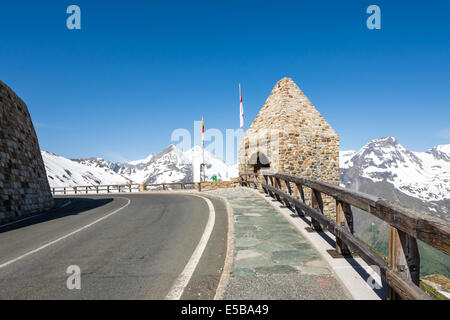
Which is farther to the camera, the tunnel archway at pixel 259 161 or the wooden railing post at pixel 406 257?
the tunnel archway at pixel 259 161

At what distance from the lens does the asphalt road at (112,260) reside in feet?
11.9

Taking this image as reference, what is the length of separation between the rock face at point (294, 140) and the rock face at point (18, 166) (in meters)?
14.1

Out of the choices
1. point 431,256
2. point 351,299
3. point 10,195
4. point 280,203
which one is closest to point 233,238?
point 351,299

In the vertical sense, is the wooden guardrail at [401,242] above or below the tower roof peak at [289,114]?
below

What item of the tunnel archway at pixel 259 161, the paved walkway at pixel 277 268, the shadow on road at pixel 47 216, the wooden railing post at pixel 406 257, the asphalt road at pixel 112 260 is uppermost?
the tunnel archway at pixel 259 161

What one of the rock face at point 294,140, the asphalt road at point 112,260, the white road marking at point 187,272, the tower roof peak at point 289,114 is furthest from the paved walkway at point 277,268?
the tower roof peak at point 289,114

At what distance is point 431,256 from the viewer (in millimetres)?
167375

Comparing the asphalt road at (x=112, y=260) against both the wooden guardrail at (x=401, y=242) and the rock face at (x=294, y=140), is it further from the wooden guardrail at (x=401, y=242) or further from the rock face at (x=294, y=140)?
the rock face at (x=294, y=140)

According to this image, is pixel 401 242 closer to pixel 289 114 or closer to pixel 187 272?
pixel 187 272

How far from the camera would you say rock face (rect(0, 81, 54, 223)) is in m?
11.6

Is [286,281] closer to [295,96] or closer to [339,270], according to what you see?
[339,270]

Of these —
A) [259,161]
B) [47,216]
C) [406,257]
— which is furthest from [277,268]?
[259,161]

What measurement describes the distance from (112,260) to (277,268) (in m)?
3.07
